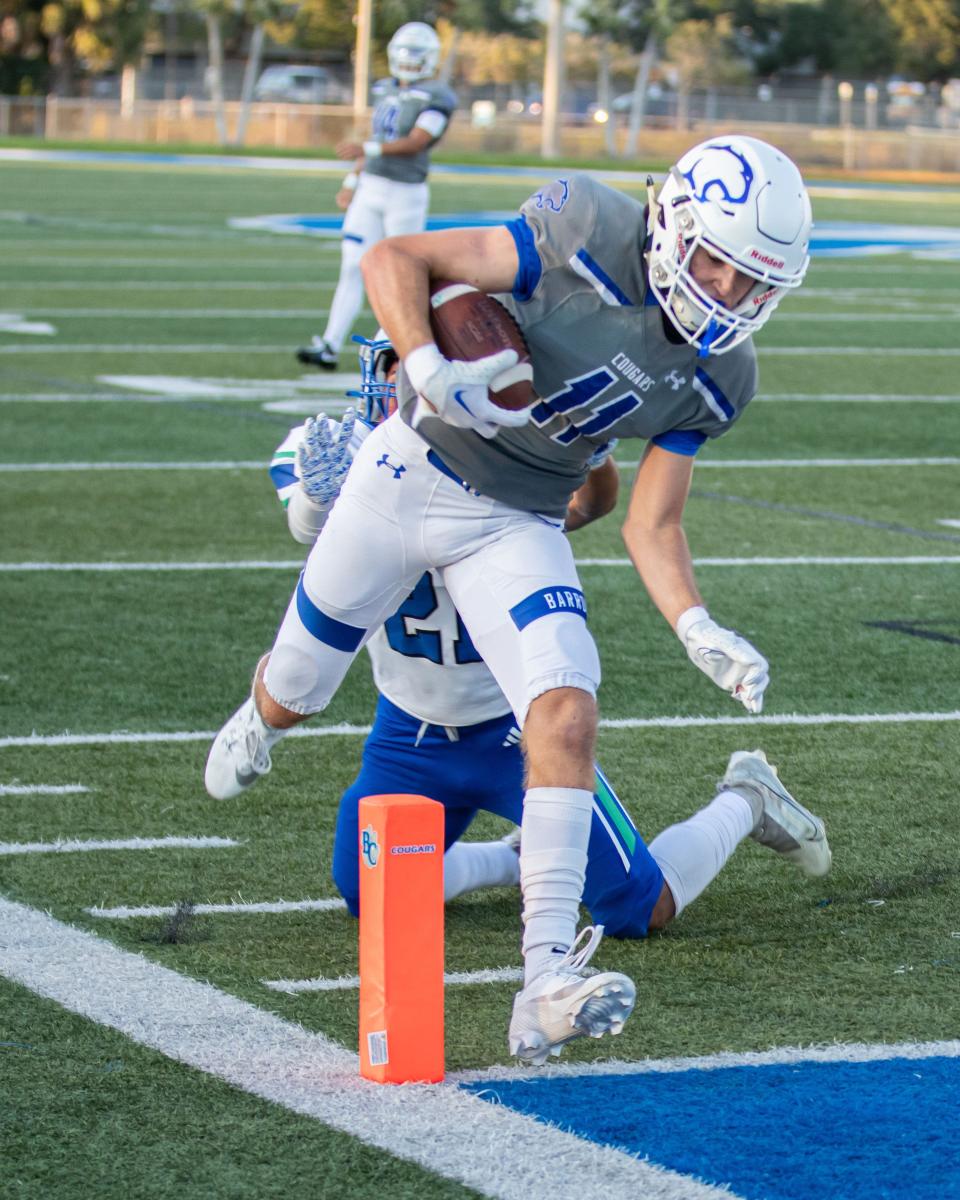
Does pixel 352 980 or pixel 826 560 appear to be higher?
pixel 352 980

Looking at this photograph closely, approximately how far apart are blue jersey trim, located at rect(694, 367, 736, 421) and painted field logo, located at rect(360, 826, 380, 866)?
4.07 ft

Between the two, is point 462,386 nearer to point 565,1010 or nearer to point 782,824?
point 565,1010

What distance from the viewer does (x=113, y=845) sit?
463 centimetres

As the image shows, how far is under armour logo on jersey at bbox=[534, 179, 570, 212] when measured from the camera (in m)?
3.94

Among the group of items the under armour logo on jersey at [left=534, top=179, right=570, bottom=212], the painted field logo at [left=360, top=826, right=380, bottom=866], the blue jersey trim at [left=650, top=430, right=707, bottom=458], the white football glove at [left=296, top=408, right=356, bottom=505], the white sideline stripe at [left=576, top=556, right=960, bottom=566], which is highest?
the under armour logo on jersey at [left=534, top=179, right=570, bottom=212]

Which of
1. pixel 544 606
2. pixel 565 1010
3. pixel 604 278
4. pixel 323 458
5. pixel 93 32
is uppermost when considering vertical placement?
pixel 93 32

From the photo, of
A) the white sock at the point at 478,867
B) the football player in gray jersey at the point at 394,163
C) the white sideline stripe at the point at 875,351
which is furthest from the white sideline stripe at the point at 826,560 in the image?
the white sideline stripe at the point at 875,351

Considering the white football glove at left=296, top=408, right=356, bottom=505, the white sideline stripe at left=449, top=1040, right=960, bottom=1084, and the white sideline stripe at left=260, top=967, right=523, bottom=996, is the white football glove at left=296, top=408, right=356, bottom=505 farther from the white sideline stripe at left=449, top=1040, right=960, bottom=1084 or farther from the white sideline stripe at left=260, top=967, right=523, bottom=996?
A: the white sideline stripe at left=449, top=1040, right=960, bottom=1084

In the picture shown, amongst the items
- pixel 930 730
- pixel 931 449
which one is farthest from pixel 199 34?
pixel 930 730

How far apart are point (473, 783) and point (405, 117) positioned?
30.3ft

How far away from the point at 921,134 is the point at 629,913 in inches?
2063

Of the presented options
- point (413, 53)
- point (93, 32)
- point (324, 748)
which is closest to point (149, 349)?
point (413, 53)

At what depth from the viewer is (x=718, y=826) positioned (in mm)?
4371

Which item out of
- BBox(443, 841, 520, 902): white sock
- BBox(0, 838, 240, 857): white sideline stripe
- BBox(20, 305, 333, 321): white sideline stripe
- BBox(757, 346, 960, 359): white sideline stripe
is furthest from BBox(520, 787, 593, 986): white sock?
BBox(20, 305, 333, 321): white sideline stripe
